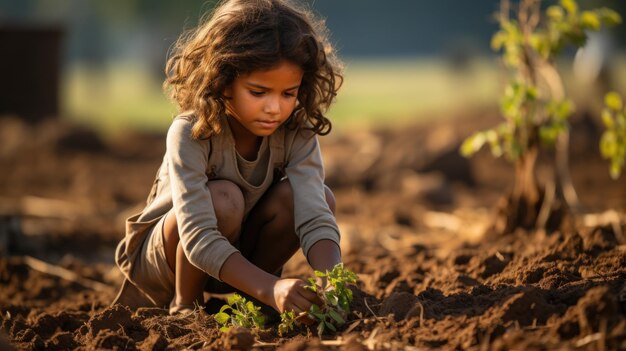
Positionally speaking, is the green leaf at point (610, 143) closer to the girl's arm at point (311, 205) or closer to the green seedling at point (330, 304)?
the girl's arm at point (311, 205)

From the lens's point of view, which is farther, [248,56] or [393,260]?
[393,260]

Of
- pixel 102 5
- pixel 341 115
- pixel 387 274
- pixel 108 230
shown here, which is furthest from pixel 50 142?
pixel 102 5

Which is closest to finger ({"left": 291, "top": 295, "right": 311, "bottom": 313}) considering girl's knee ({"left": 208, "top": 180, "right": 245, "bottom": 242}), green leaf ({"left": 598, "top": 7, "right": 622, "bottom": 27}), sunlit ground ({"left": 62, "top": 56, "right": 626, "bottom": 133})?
girl's knee ({"left": 208, "top": 180, "right": 245, "bottom": 242})

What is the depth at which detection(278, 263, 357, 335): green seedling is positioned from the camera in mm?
3193

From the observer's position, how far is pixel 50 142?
11.8 m

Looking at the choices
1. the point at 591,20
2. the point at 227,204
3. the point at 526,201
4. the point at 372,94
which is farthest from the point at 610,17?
the point at 372,94

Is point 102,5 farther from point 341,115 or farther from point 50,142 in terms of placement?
point 50,142

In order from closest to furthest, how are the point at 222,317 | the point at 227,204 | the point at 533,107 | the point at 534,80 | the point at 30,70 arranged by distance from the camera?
the point at 222,317, the point at 227,204, the point at 533,107, the point at 534,80, the point at 30,70

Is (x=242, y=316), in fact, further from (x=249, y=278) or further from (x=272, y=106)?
(x=272, y=106)

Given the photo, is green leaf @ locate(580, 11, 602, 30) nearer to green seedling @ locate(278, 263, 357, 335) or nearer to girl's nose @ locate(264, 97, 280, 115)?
girl's nose @ locate(264, 97, 280, 115)

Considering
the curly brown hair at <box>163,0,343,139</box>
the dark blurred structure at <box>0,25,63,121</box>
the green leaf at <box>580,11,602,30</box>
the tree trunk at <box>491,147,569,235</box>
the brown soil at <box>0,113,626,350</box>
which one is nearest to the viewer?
the brown soil at <box>0,113,626,350</box>

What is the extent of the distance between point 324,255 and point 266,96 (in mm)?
677

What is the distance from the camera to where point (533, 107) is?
5184mm

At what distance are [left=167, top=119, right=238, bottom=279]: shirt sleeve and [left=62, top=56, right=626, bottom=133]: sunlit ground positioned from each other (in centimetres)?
1120
